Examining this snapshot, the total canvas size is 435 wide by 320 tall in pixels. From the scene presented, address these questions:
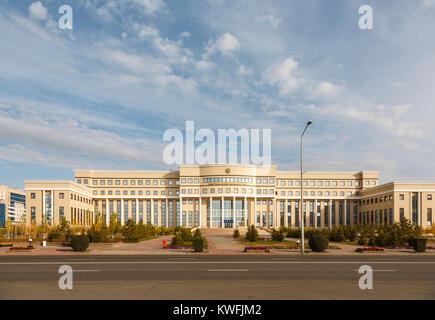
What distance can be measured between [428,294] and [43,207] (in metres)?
87.3

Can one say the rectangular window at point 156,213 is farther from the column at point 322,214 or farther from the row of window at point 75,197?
the column at point 322,214

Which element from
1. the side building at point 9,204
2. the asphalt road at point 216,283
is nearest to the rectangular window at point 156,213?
the asphalt road at point 216,283

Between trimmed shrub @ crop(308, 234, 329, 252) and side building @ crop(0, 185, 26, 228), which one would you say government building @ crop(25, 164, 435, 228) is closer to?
trimmed shrub @ crop(308, 234, 329, 252)

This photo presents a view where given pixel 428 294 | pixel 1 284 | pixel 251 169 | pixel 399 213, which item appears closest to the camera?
pixel 428 294

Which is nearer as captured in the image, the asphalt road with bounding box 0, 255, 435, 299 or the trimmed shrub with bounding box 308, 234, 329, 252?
the asphalt road with bounding box 0, 255, 435, 299

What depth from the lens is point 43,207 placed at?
8206 centimetres

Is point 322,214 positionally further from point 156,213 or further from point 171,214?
point 156,213

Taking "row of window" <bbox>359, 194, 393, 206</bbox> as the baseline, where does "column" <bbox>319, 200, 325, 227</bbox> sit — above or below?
below

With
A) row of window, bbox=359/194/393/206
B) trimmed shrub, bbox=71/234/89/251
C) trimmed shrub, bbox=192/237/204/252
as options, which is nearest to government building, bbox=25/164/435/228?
row of window, bbox=359/194/393/206

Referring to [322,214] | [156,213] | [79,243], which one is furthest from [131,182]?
[79,243]

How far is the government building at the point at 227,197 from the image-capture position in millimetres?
96250

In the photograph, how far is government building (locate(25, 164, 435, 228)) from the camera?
96250 mm
